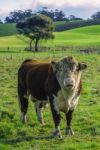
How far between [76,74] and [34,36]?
67.1 m

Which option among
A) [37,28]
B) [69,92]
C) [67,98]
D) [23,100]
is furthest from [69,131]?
[37,28]

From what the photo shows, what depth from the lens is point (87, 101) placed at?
14.8 metres

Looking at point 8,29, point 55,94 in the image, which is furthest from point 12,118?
point 8,29

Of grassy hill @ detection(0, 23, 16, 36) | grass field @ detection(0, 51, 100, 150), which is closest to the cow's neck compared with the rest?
grass field @ detection(0, 51, 100, 150)

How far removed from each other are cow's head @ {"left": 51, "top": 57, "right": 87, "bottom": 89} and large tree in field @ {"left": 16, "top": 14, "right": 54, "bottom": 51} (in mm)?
65160

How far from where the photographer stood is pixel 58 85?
372 inches

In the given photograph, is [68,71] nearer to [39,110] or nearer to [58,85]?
[58,85]

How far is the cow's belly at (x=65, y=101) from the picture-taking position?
9367mm

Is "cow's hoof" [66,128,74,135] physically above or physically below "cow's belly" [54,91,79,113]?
below

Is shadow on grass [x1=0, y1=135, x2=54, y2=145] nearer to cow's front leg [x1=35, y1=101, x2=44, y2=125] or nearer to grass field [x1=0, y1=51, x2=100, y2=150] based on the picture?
grass field [x1=0, y1=51, x2=100, y2=150]

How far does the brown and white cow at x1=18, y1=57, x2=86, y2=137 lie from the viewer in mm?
9141

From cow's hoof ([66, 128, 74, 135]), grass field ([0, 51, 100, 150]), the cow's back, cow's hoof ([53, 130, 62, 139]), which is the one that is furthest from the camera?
the cow's back

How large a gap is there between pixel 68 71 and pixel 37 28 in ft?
225

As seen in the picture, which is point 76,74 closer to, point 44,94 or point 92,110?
point 44,94
